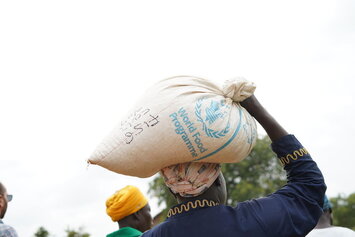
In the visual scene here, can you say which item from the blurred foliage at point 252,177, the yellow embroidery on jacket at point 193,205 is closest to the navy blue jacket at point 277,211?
the yellow embroidery on jacket at point 193,205

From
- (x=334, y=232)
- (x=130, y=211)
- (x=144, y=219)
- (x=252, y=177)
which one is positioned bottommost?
(x=252, y=177)

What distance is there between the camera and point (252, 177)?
1179 inches

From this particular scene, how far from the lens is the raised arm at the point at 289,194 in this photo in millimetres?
1812

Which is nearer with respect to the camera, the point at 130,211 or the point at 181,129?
the point at 181,129

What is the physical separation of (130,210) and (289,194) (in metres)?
2.64

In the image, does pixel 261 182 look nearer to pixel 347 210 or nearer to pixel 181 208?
pixel 347 210

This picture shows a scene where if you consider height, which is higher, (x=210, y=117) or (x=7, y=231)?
(x=210, y=117)

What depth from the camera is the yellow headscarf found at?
4.26 metres

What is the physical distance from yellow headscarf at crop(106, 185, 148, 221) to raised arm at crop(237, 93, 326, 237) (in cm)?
251

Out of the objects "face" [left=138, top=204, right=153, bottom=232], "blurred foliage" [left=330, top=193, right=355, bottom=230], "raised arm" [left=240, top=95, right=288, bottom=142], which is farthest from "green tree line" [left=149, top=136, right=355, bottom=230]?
"raised arm" [left=240, top=95, right=288, bottom=142]

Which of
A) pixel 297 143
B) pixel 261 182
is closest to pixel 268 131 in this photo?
pixel 297 143

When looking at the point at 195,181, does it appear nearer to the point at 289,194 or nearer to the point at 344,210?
the point at 289,194

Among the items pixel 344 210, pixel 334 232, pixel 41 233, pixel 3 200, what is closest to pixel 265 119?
pixel 334 232

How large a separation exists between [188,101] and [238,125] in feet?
0.81
